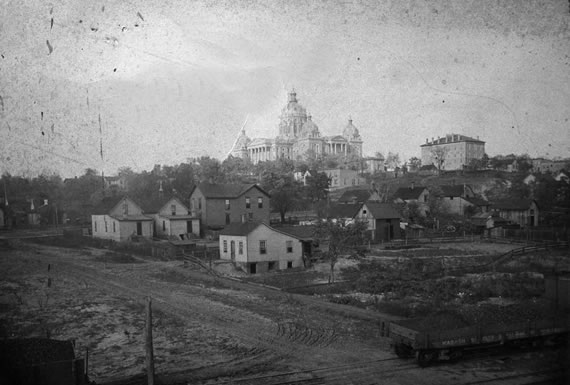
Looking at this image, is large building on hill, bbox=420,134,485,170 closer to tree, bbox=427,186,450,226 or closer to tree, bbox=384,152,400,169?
tree, bbox=427,186,450,226

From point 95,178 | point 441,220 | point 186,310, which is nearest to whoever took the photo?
point 186,310

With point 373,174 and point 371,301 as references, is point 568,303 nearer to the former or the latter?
point 371,301

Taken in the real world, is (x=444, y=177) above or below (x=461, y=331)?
above

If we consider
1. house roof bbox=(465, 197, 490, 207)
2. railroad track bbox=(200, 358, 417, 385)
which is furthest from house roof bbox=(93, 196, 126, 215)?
house roof bbox=(465, 197, 490, 207)

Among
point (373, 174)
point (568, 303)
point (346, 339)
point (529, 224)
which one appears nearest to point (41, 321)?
point (346, 339)

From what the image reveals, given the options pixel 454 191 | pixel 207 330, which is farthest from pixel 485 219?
pixel 207 330

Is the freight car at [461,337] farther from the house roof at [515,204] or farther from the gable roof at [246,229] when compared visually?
the house roof at [515,204]

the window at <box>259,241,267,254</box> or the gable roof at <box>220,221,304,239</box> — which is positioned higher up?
the gable roof at <box>220,221,304,239</box>

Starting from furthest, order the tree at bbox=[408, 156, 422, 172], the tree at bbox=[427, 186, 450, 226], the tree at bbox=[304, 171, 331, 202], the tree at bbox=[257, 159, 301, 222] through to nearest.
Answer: the tree at bbox=[408, 156, 422, 172] < the tree at bbox=[304, 171, 331, 202] < the tree at bbox=[427, 186, 450, 226] < the tree at bbox=[257, 159, 301, 222]
